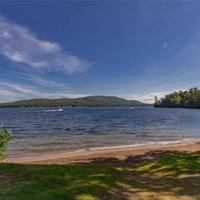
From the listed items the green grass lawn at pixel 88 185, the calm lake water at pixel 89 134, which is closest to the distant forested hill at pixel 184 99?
the calm lake water at pixel 89 134

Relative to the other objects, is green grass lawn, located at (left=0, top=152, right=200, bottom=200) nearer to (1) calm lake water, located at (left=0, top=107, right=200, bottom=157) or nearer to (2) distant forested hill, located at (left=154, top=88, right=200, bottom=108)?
(1) calm lake water, located at (left=0, top=107, right=200, bottom=157)

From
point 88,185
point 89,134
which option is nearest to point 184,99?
point 89,134

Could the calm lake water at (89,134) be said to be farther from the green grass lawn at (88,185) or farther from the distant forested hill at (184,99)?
the distant forested hill at (184,99)

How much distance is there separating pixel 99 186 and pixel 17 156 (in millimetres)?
12934

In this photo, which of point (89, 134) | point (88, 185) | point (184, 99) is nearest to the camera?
point (88, 185)

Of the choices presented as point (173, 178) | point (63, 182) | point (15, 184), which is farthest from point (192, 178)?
point (15, 184)

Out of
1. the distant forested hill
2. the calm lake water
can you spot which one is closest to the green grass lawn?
the calm lake water

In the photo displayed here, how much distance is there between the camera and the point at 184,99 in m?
166

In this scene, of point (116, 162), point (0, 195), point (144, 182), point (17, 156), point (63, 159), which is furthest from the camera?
point (17, 156)

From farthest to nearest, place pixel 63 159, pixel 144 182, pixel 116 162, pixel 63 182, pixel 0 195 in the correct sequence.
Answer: pixel 63 159 < pixel 116 162 < pixel 144 182 < pixel 63 182 < pixel 0 195

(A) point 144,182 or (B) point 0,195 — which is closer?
(B) point 0,195

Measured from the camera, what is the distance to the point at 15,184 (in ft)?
22.5

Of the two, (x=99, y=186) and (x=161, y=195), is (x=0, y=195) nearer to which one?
(x=99, y=186)

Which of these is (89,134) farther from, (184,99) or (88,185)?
(184,99)
